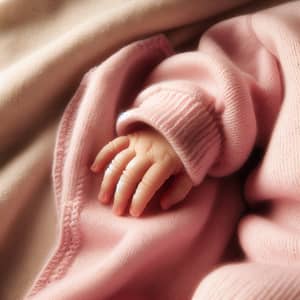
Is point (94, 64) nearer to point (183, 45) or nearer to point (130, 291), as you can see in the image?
point (183, 45)

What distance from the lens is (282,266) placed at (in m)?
0.49

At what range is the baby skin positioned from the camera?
56cm

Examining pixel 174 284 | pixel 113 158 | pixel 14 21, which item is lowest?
pixel 174 284

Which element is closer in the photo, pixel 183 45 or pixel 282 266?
pixel 282 266

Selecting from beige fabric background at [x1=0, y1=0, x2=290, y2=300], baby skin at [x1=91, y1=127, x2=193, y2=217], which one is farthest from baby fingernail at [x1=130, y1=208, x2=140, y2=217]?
beige fabric background at [x1=0, y1=0, x2=290, y2=300]

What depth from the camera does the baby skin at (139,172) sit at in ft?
1.85

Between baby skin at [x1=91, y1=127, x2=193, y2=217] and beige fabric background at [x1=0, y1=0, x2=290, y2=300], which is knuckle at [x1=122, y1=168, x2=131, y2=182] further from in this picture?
beige fabric background at [x1=0, y1=0, x2=290, y2=300]

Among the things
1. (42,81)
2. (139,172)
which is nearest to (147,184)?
(139,172)

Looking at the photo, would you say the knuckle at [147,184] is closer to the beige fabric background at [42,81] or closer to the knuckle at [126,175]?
the knuckle at [126,175]

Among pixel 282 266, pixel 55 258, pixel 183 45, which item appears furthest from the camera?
pixel 183 45

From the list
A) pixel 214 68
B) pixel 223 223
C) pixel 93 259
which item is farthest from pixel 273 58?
pixel 93 259

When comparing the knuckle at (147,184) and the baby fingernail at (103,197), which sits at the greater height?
the knuckle at (147,184)

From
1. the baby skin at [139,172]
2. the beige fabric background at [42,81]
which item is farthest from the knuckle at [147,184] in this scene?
the beige fabric background at [42,81]

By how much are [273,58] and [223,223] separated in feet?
0.62
